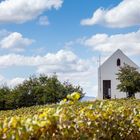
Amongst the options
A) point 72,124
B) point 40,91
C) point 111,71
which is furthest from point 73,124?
point 111,71

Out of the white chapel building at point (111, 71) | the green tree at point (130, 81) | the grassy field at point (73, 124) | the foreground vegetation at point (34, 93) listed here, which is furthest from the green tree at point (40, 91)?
the grassy field at point (73, 124)

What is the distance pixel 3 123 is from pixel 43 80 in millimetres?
53753

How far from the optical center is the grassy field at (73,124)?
488 centimetres

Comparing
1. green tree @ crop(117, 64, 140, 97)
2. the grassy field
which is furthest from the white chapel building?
the grassy field

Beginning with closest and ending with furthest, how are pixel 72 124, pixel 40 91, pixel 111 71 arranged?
pixel 72 124 → pixel 40 91 → pixel 111 71

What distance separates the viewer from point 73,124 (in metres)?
5.43

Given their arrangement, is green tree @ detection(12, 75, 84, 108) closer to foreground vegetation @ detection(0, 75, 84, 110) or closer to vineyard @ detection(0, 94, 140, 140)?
foreground vegetation @ detection(0, 75, 84, 110)

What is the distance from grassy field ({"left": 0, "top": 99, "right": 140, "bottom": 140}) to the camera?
16.0 ft

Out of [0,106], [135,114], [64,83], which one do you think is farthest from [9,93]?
[135,114]

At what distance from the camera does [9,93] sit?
56438 millimetres

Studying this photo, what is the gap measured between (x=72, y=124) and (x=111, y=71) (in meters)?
71.9

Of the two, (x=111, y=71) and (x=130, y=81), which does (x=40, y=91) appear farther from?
(x=111, y=71)

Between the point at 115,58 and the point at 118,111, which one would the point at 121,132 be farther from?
the point at 115,58

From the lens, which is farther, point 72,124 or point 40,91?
point 40,91
